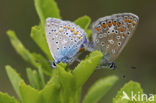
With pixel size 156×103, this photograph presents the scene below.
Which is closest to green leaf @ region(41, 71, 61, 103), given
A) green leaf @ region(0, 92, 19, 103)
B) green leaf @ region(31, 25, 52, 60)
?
A: green leaf @ region(0, 92, 19, 103)

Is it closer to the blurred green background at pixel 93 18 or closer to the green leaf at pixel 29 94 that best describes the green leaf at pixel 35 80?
the green leaf at pixel 29 94

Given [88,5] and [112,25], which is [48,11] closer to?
[112,25]

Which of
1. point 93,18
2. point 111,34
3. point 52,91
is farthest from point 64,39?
point 93,18

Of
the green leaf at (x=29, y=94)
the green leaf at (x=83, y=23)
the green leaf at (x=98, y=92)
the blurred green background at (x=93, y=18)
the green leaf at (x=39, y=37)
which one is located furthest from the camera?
the blurred green background at (x=93, y=18)

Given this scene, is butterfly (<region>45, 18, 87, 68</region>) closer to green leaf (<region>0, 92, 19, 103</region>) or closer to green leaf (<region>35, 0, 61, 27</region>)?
green leaf (<region>35, 0, 61, 27</region>)

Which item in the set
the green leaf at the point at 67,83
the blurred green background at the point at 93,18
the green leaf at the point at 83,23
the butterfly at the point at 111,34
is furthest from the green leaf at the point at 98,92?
the blurred green background at the point at 93,18

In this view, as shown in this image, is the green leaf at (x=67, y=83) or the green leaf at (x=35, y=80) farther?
the green leaf at (x=35, y=80)
